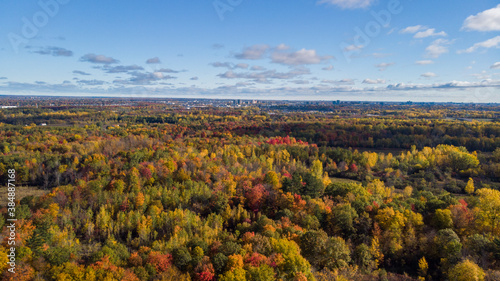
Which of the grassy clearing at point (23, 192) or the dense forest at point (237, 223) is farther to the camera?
the grassy clearing at point (23, 192)

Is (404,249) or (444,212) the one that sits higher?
(444,212)

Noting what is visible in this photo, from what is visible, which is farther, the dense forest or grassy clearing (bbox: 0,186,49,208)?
grassy clearing (bbox: 0,186,49,208)

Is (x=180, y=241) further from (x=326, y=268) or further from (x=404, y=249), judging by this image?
(x=404, y=249)

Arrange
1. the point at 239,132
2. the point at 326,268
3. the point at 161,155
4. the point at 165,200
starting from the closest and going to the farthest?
the point at 326,268 < the point at 165,200 < the point at 161,155 < the point at 239,132

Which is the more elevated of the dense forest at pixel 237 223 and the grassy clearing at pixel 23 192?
the dense forest at pixel 237 223

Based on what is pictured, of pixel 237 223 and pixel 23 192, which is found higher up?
pixel 237 223

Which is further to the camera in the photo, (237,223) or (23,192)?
(23,192)

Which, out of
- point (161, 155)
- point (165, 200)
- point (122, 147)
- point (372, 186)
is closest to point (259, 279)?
point (165, 200)

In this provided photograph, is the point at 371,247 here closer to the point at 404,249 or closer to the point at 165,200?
the point at 404,249

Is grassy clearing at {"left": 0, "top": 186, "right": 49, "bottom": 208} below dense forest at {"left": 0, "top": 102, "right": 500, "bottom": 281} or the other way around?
below

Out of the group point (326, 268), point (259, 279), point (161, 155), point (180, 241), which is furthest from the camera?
point (161, 155)

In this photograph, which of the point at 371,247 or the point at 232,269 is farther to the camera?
the point at 371,247
